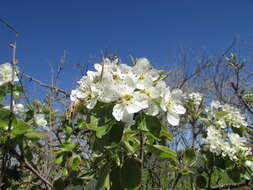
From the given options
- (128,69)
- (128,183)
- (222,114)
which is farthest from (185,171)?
(222,114)

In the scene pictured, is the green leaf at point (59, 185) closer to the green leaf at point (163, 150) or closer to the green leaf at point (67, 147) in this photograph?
the green leaf at point (67, 147)

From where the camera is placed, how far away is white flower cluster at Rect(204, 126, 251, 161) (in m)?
1.91

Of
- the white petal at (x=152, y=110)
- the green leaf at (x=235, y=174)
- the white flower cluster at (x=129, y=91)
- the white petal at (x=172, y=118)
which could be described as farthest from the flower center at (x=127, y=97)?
the green leaf at (x=235, y=174)

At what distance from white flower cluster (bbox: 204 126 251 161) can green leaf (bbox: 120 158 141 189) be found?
0.95m

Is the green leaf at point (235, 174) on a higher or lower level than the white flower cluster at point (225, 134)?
lower

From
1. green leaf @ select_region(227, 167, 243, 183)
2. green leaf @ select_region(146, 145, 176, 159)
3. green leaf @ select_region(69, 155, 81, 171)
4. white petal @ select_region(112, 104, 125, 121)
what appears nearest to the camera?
white petal @ select_region(112, 104, 125, 121)

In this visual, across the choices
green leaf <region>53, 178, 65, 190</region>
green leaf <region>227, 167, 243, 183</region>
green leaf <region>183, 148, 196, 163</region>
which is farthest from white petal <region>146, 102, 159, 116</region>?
green leaf <region>227, 167, 243, 183</region>

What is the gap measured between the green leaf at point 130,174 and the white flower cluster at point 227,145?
952 millimetres

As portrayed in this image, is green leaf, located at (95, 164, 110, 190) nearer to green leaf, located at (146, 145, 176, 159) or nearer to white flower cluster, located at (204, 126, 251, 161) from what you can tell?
green leaf, located at (146, 145, 176, 159)

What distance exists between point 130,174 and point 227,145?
1.05 metres

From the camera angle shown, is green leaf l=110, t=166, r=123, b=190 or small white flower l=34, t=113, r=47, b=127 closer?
green leaf l=110, t=166, r=123, b=190

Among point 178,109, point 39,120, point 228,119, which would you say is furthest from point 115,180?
point 228,119

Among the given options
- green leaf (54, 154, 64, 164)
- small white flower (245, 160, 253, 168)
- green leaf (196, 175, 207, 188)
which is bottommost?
green leaf (196, 175, 207, 188)

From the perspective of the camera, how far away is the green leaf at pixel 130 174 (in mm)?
1167
